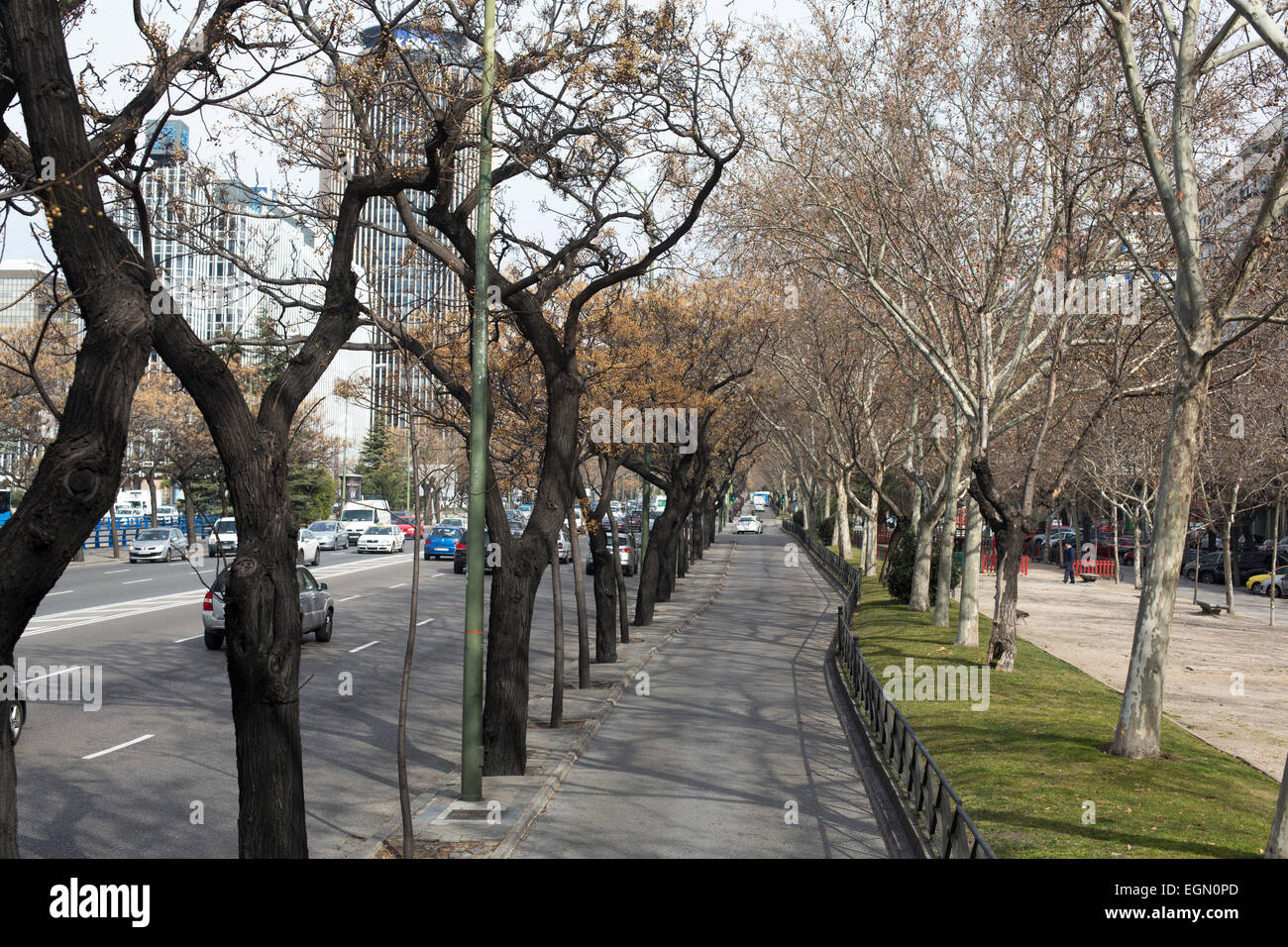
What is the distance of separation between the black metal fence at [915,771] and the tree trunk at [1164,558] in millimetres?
2508

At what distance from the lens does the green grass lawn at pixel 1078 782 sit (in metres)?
10.0

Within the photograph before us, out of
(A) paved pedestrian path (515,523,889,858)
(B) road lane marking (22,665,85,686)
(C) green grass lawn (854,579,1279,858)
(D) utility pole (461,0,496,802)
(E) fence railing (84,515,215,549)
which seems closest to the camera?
(C) green grass lawn (854,579,1279,858)

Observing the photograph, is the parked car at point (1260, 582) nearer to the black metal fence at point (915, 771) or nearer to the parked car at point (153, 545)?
the black metal fence at point (915, 771)

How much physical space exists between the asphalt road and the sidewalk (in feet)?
1.42

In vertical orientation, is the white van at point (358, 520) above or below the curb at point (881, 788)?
above

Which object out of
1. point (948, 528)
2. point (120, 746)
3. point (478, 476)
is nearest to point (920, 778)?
point (478, 476)

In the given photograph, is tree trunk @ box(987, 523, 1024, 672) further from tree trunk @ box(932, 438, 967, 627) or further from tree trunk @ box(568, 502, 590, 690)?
tree trunk @ box(568, 502, 590, 690)

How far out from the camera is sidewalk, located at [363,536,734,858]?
34.5ft

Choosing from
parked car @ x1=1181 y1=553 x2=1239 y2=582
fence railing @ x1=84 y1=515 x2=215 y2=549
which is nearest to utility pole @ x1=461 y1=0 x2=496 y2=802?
fence railing @ x1=84 y1=515 x2=215 y2=549

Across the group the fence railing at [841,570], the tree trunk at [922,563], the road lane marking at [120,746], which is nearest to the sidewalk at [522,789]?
the road lane marking at [120,746]

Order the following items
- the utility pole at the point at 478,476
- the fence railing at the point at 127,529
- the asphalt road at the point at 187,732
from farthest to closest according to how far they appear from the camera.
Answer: the fence railing at the point at 127,529, the utility pole at the point at 478,476, the asphalt road at the point at 187,732

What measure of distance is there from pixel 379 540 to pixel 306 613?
3615cm

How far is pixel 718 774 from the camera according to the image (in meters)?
13.7

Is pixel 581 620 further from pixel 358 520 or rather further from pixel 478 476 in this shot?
pixel 358 520
